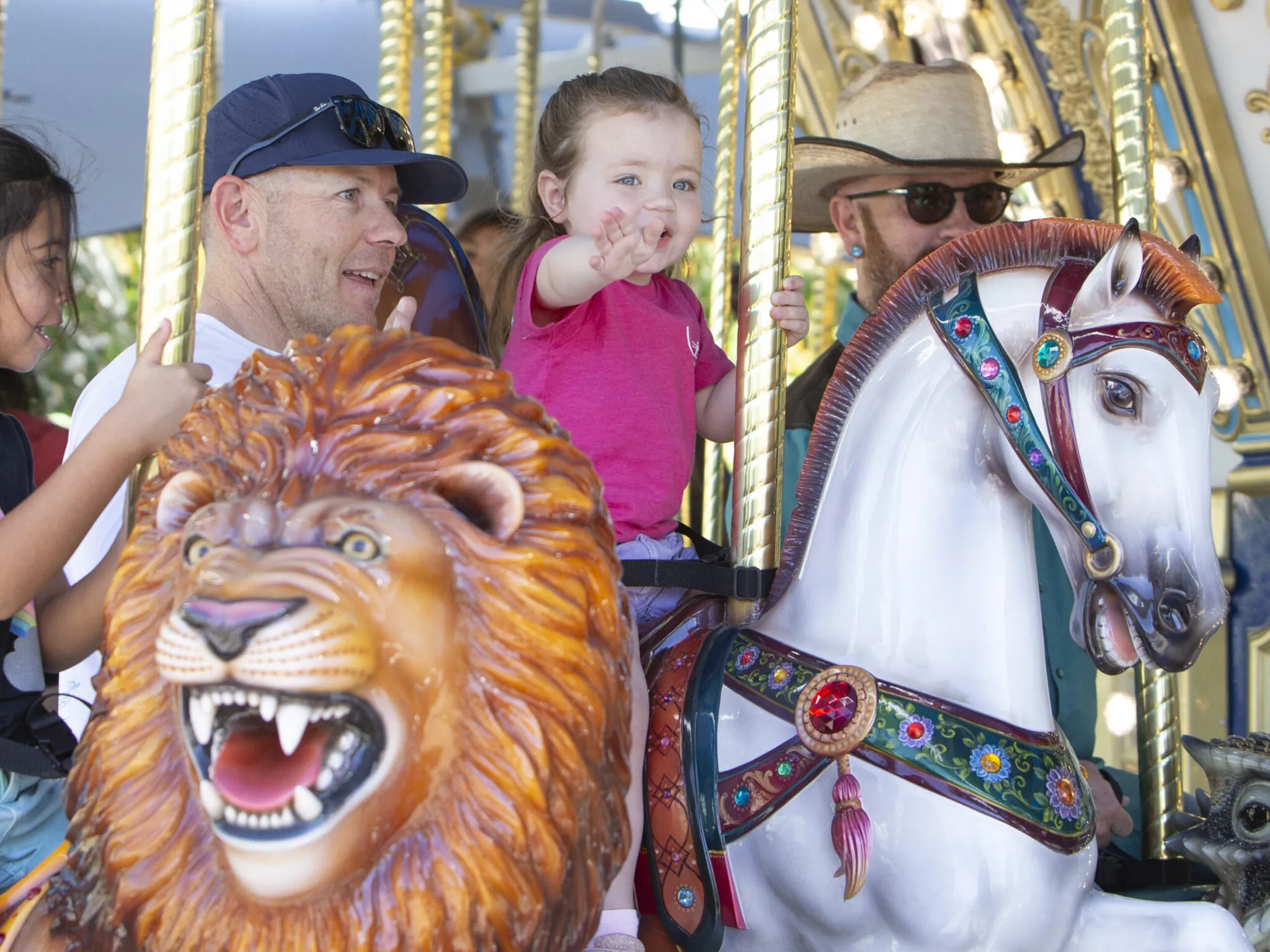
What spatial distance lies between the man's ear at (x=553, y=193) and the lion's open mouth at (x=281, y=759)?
115 cm

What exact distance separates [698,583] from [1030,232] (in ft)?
1.94

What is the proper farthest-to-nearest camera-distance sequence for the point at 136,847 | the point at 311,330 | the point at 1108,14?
the point at 1108,14, the point at 311,330, the point at 136,847

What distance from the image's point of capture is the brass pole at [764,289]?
185cm

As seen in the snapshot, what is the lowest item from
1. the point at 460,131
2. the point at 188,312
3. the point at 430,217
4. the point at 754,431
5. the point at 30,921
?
the point at 30,921

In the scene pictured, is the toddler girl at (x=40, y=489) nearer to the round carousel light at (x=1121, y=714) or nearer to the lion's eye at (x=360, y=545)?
the lion's eye at (x=360, y=545)

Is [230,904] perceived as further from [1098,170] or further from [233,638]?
[1098,170]

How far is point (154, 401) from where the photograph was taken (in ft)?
4.66

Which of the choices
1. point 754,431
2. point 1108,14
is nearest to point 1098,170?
point 1108,14

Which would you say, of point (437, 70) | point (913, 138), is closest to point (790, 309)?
point (913, 138)

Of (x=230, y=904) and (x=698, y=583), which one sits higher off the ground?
(x=698, y=583)

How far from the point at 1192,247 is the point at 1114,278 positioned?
0.84 feet

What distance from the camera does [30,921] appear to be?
1.27 meters

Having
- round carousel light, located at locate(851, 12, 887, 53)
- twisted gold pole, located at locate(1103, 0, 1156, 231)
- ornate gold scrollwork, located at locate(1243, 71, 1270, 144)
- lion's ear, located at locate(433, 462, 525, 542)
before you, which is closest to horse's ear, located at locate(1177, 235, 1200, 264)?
twisted gold pole, located at locate(1103, 0, 1156, 231)

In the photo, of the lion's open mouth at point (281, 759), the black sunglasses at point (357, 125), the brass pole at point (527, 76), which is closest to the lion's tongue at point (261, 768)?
the lion's open mouth at point (281, 759)
